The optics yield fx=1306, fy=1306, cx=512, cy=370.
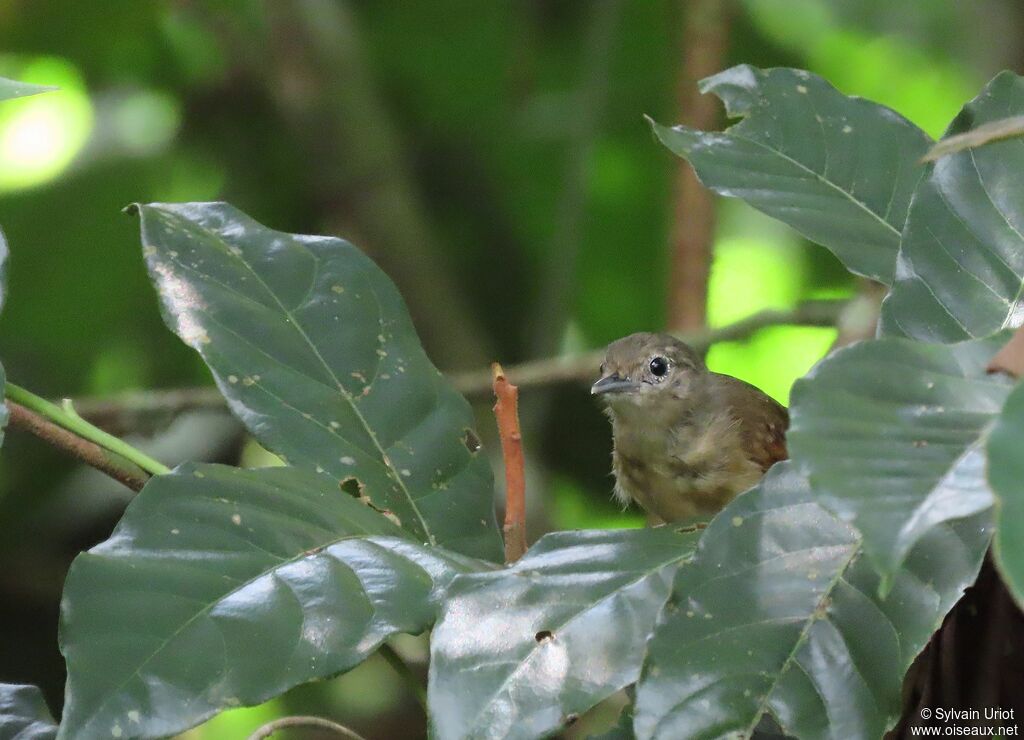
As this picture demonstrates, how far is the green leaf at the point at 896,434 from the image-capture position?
1191mm

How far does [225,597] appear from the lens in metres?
1.60

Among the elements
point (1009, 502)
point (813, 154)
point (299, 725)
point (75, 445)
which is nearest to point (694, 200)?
point (813, 154)

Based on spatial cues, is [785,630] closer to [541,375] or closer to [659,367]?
[541,375]

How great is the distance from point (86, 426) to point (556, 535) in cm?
68

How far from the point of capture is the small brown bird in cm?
342

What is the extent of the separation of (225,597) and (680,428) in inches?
87.8

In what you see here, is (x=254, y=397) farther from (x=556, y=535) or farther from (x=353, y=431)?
(x=556, y=535)

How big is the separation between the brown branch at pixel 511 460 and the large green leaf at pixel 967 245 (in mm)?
528

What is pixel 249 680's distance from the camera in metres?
1.53

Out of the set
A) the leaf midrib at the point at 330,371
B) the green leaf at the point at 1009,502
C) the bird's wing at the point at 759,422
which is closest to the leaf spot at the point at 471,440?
the leaf midrib at the point at 330,371

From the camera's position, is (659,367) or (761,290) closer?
(659,367)

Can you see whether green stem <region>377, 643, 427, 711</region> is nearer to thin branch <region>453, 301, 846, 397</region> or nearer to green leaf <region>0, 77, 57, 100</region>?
green leaf <region>0, 77, 57, 100</region>

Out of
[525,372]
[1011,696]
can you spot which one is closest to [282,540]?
[1011,696]

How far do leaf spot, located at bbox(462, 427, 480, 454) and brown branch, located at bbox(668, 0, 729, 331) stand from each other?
1.90 meters
